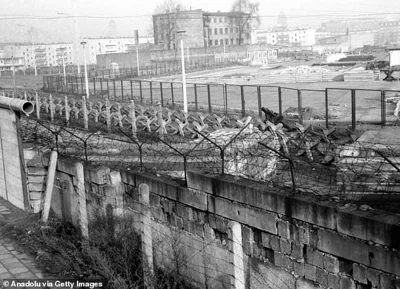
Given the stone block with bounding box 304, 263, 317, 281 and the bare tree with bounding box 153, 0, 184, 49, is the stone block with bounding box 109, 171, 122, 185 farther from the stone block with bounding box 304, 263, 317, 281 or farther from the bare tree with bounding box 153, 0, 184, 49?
the bare tree with bounding box 153, 0, 184, 49

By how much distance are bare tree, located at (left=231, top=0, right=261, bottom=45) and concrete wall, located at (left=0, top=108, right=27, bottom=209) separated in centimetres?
14917

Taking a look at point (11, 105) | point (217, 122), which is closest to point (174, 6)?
point (217, 122)

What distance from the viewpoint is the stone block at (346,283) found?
7.91 metres

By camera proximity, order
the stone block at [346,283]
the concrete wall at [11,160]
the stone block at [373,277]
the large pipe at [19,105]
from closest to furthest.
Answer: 1. the stone block at [373,277]
2. the stone block at [346,283]
3. the large pipe at [19,105]
4. the concrete wall at [11,160]

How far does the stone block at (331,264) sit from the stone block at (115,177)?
4.83m

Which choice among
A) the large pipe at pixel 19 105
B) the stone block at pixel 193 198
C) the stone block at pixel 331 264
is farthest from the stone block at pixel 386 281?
the large pipe at pixel 19 105

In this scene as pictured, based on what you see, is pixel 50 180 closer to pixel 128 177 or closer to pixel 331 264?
pixel 128 177

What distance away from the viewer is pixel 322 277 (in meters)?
8.32

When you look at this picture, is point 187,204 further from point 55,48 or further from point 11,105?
point 55,48

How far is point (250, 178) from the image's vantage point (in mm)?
10344

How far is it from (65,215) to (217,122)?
13.8m

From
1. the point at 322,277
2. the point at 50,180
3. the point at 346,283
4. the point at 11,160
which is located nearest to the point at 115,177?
the point at 50,180

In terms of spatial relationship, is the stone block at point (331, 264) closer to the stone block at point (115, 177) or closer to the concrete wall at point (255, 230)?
the concrete wall at point (255, 230)

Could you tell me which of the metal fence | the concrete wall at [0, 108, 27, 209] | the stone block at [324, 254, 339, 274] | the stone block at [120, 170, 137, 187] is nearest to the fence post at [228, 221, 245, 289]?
the stone block at [324, 254, 339, 274]
